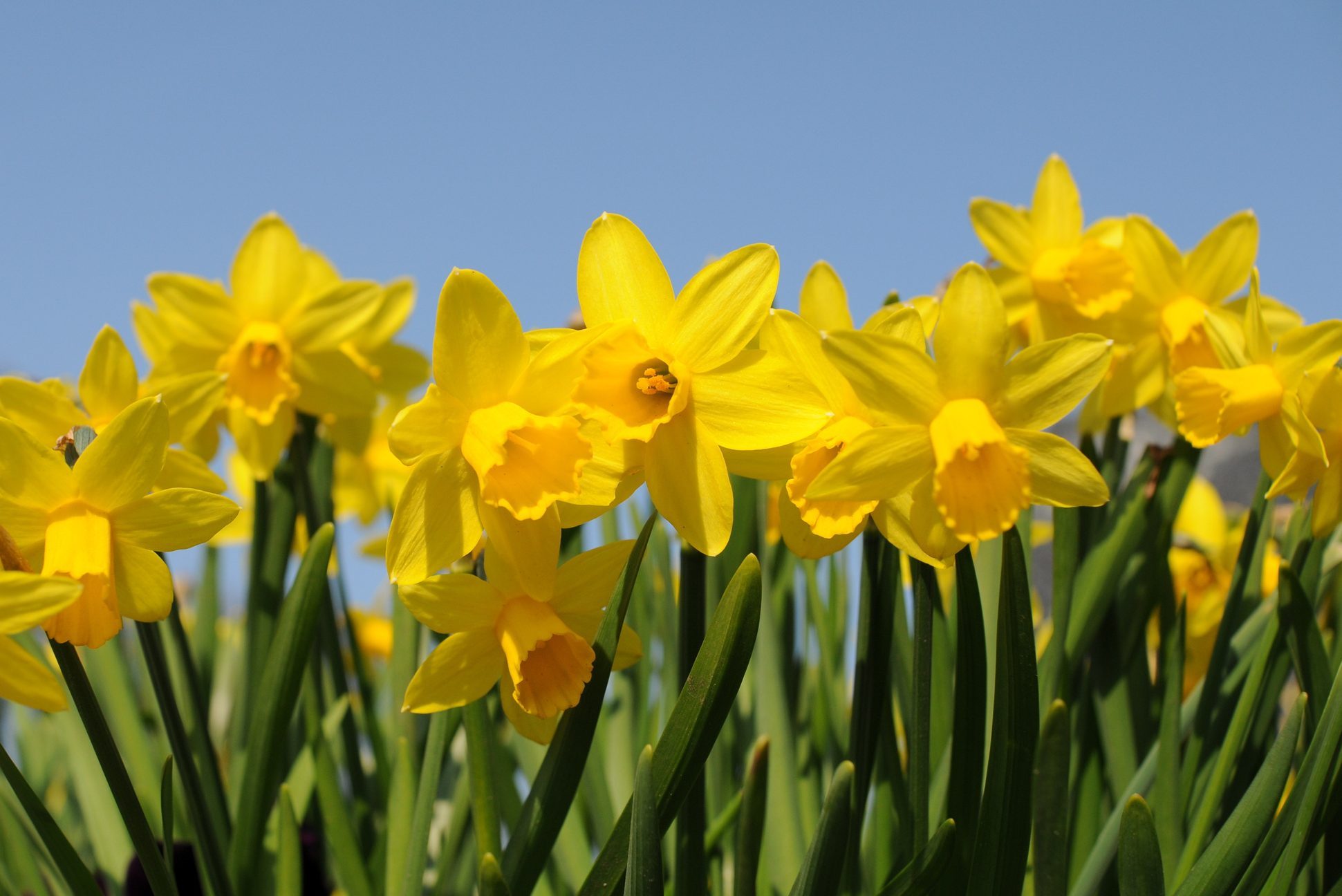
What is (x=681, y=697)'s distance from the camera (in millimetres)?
834

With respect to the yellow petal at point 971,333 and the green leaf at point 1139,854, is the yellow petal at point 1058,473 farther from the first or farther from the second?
the green leaf at point 1139,854

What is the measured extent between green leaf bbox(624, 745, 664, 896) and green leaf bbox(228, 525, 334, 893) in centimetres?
43

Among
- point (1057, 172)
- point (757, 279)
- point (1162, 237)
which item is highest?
point (1057, 172)

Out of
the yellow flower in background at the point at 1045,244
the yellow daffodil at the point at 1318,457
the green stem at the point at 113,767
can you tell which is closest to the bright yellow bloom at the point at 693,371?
the green stem at the point at 113,767

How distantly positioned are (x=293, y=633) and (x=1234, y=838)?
0.96 m

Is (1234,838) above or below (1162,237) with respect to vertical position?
below

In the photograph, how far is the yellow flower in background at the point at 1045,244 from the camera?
1.53 m

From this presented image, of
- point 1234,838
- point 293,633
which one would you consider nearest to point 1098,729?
point 1234,838

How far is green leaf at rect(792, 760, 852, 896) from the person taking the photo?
0.83 m

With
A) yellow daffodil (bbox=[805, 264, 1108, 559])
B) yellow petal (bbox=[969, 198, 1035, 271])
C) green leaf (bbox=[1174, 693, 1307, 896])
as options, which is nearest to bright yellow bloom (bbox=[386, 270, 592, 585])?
yellow daffodil (bbox=[805, 264, 1108, 559])

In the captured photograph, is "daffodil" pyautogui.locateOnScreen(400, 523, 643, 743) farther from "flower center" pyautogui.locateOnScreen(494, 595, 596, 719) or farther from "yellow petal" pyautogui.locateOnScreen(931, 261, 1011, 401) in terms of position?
"yellow petal" pyautogui.locateOnScreen(931, 261, 1011, 401)

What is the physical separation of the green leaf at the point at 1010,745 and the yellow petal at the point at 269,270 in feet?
4.42

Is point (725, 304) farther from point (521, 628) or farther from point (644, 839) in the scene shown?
point (644, 839)

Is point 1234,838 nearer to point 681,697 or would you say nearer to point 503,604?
point 681,697
